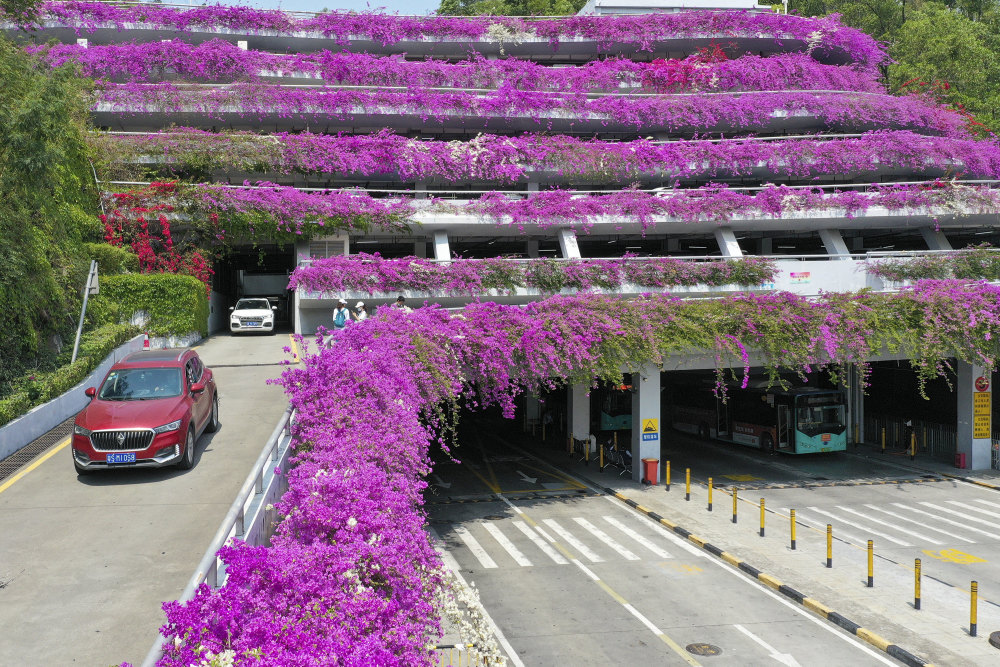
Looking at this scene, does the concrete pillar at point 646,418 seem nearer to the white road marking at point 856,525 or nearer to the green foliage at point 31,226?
the white road marking at point 856,525

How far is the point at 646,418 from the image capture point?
84.6ft

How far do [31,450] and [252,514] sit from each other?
9.25 metres

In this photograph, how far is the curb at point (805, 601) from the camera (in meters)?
12.8

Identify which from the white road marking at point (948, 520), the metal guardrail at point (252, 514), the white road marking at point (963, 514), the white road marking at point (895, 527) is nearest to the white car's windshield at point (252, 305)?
the metal guardrail at point (252, 514)

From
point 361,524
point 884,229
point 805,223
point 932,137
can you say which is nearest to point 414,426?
point 361,524

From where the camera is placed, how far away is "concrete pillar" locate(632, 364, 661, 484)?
2572 cm

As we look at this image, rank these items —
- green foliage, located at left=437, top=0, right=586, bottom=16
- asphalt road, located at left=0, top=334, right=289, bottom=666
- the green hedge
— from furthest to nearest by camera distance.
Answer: green foliage, located at left=437, top=0, right=586, bottom=16, the green hedge, asphalt road, located at left=0, top=334, right=289, bottom=666

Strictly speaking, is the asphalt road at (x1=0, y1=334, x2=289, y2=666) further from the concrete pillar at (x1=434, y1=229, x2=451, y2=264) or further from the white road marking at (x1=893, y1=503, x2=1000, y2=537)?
the concrete pillar at (x1=434, y1=229, x2=451, y2=264)

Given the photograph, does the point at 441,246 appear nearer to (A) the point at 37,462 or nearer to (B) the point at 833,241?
(B) the point at 833,241

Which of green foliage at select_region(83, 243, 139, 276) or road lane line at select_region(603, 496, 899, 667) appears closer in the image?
road lane line at select_region(603, 496, 899, 667)

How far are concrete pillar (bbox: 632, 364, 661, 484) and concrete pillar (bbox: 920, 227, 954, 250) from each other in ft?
81.1

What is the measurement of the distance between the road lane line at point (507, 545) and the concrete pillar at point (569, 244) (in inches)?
752

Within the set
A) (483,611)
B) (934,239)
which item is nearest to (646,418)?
(483,611)

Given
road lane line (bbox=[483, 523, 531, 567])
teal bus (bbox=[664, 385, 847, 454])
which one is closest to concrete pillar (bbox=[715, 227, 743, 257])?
teal bus (bbox=[664, 385, 847, 454])
